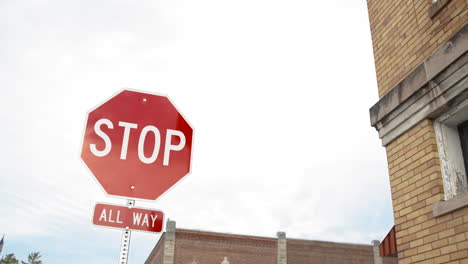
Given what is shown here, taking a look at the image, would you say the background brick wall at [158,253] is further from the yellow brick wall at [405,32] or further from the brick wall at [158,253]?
the yellow brick wall at [405,32]

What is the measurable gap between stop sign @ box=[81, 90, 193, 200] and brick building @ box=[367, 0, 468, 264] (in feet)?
7.88

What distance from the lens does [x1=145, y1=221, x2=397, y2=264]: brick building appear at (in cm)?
2612

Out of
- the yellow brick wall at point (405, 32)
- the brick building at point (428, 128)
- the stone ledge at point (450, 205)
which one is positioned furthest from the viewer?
the yellow brick wall at point (405, 32)

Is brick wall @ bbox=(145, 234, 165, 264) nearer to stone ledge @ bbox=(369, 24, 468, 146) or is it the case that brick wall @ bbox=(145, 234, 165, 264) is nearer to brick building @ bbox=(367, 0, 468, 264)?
stone ledge @ bbox=(369, 24, 468, 146)

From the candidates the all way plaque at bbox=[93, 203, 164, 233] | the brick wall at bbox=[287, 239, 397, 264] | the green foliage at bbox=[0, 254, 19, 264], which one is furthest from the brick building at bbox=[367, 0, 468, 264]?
the green foliage at bbox=[0, 254, 19, 264]

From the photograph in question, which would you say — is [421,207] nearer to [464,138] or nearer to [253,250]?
[464,138]

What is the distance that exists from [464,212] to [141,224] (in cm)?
269

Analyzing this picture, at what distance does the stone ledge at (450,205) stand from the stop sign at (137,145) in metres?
2.34

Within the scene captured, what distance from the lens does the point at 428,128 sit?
414 cm

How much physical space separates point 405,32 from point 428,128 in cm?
127

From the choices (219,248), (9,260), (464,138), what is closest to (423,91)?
(464,138)

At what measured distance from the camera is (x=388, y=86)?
4941 millimetres

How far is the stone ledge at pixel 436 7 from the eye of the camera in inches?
163

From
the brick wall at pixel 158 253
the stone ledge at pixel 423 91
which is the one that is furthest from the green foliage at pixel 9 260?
the stone ledge at pixel 423 91
